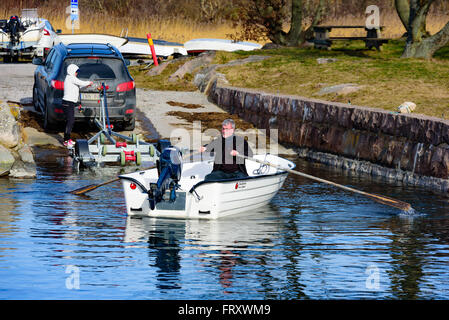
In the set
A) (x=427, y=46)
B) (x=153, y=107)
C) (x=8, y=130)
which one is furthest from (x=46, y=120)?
(x=427, y=46)

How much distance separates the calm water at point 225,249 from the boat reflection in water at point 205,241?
0.6 inches

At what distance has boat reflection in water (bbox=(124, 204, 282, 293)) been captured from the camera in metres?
10.1

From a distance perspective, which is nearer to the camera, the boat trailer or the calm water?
the calm water

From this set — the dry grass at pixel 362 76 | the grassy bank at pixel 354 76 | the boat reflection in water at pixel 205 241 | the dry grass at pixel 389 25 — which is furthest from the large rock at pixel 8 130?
the dry grass at pixel 389 25

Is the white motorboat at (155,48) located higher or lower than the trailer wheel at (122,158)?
higher

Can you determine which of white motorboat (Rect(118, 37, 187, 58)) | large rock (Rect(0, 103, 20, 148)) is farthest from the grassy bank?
large rock (Rect(0, 103, 20, 148))

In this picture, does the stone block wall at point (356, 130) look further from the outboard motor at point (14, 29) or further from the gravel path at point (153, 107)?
the outboard motor at point (14, 29)

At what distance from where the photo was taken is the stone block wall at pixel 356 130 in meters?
16.6

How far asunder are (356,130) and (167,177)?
24.6 ft

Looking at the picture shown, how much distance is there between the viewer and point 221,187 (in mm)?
12883

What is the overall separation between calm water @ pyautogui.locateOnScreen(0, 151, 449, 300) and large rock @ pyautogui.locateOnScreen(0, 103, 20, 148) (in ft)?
6.81

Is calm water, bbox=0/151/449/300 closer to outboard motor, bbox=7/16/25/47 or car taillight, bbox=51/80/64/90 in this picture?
car taillight, bbox=51/80/64/90

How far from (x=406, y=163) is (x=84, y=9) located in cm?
4707

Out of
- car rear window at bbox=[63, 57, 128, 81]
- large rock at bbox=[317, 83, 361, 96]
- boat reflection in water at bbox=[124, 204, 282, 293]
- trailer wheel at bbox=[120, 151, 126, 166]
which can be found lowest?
boat reflection in water at bbox=[124, 204, 282, 293]
